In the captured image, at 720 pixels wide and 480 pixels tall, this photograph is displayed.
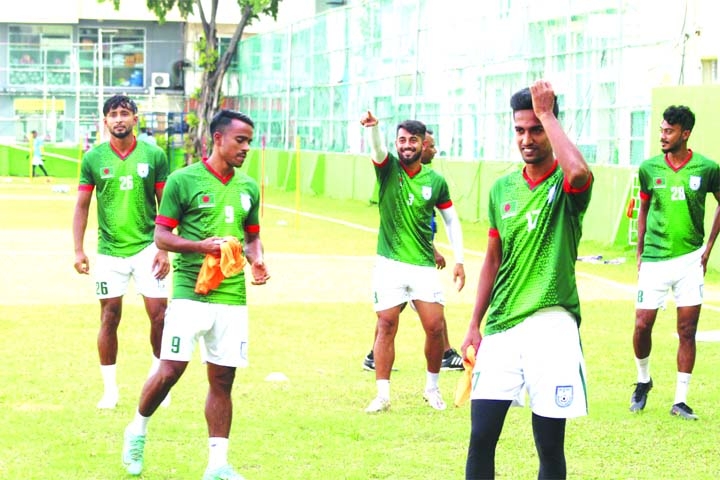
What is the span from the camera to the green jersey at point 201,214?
8.59 meters

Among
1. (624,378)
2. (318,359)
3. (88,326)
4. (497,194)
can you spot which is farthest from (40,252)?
(497,194)

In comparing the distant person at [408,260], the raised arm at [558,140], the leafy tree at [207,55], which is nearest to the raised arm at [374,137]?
the distant person at [408,260]

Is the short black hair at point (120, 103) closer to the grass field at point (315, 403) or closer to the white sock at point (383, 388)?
the grass field at point (315, 403)

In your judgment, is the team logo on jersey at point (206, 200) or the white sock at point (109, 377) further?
the white sock at point (109, 377)

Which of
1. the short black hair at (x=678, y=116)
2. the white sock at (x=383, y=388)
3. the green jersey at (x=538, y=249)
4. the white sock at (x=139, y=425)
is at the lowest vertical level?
the white sock at (x=383, y=388)

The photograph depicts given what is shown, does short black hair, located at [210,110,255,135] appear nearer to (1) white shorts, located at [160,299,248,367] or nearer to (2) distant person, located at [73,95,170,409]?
(1) white shorts, located at [160,299,248,367]

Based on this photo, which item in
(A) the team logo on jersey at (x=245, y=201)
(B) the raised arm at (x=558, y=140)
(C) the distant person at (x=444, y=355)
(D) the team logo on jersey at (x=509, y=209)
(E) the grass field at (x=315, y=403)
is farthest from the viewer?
(C) the distant person at (x=444, y=355)

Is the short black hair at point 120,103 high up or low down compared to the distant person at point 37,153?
up

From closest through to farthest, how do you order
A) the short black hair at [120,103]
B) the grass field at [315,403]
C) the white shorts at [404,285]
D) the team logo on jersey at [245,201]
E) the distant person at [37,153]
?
the team logo on jersey at [245,201] < the grass field at [315,403] < the short black hair at [120,103] < the white shorts at [404,285] < the distant person at [37,153]

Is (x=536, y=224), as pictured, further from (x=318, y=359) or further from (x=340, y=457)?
(x=318, y=359)

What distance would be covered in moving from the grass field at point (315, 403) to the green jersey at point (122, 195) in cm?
124

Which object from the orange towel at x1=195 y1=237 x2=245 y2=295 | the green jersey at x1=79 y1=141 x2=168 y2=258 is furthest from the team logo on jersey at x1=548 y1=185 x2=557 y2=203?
the green jersey at x1=79 y1=141 x2=168 y2=258

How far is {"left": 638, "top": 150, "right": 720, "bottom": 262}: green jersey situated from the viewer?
11.0 m

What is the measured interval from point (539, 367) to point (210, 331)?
2.61m
